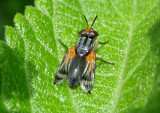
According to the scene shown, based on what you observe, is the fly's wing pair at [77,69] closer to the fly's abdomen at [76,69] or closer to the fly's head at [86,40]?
the fly's abdomen at [76,69]

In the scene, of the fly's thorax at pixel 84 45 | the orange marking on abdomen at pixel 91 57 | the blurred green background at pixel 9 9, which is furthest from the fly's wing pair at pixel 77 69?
the blurred green background at pixel 9 9

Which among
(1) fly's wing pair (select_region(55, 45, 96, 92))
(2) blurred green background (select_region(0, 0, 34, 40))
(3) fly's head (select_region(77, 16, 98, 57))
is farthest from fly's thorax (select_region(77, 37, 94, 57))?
(2) blurred green background (select_region(0, 0, 34, 40))

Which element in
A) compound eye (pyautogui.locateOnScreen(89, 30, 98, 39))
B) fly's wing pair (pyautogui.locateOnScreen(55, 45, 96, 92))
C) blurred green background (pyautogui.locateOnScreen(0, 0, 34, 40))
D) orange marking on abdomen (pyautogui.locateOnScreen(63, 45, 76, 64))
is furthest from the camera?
blurred green background (pyautogui.locateOnScreen(0, 0, 34, 40))

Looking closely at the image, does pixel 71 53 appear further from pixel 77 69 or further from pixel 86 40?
pixel 86 40

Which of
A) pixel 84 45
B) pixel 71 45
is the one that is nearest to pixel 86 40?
pixel 84 45

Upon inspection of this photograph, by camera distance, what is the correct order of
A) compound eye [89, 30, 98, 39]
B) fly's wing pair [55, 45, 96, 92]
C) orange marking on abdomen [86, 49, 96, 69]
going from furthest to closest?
1. compound eye [89, 30, 98, 39]
2. orange marking on abdomen [86, 49, 96, 69]
3. fly's wing pair [55, 45, 96, 92]

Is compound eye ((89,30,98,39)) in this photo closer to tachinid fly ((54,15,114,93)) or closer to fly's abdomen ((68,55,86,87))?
tachinid fly ((54,15,114,93))

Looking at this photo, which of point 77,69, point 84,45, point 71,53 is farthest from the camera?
point 84,45
